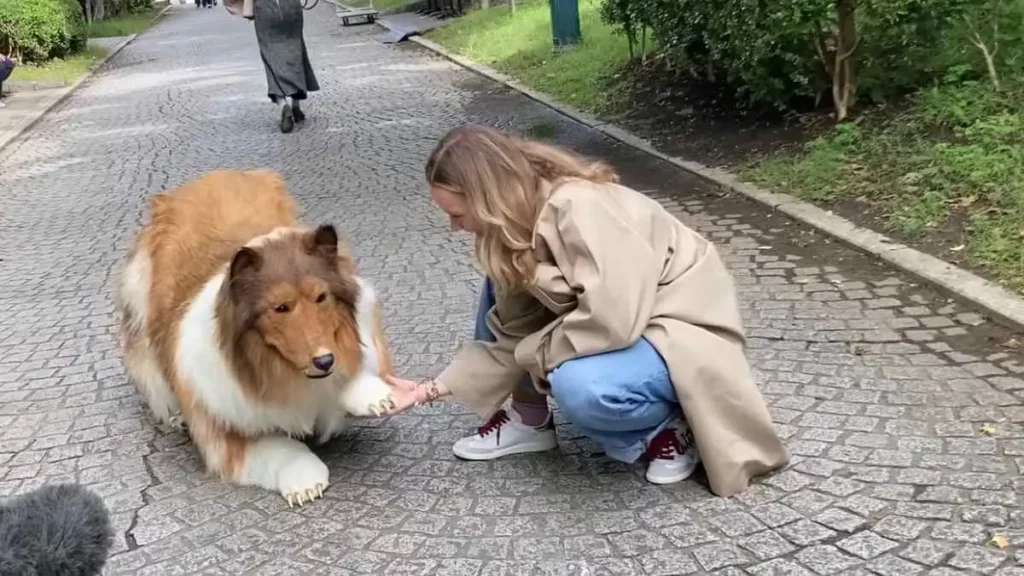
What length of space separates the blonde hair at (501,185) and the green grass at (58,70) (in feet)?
57.4

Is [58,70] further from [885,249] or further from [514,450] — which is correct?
[514,450]

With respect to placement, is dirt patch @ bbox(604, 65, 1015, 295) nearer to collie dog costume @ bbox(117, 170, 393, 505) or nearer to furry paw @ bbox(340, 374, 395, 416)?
furry paw @ bbox(340, 374, 395, 416)

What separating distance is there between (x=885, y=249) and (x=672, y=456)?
275cm

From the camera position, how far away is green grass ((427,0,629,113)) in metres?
12.4

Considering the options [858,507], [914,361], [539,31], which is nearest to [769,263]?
[914,361]

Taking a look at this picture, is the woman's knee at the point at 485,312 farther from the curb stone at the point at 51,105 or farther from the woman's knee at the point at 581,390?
the curb stone at the point at 51,105

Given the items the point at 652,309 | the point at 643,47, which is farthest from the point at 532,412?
the point at 643,47

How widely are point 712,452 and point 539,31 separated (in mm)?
14440

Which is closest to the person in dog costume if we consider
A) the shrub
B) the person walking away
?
the person walking away

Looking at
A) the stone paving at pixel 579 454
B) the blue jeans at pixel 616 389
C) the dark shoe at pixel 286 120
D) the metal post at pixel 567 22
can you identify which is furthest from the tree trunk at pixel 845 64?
the metal post at pixel 567 22

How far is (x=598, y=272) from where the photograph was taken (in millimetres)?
3338

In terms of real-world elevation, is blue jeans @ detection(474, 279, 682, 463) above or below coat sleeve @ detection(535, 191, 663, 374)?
below

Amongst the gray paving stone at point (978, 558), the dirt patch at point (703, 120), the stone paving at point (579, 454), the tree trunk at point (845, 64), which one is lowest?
the gray paving stone at point (978, 558)

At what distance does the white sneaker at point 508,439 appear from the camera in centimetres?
418
